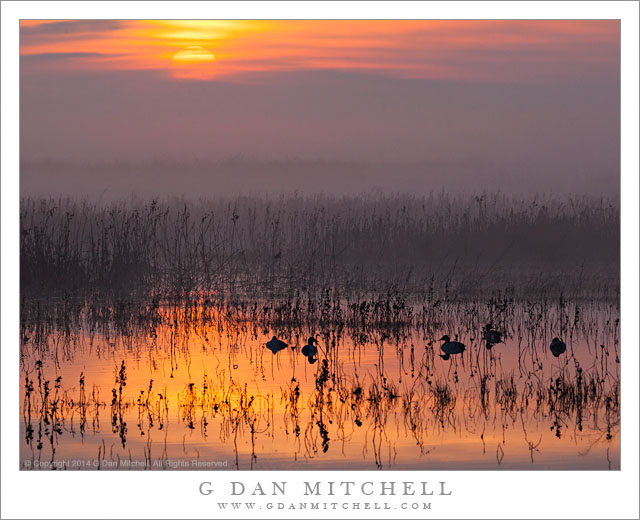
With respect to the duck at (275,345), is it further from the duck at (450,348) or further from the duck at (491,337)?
the duck at (491,337)

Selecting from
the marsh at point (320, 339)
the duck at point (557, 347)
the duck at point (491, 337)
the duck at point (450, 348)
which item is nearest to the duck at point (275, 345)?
the marsh at point (320, 339)

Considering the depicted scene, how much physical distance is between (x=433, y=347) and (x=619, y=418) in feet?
7.09

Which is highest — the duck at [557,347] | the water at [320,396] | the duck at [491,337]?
the duck at [491,337]

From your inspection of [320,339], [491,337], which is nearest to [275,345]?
[320,339]

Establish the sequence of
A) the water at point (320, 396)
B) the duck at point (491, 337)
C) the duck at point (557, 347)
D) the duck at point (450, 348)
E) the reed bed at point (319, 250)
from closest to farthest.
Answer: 1. the water at point (320, 396)
2. the duck at point (450, 348)
3. the duck at point (557, 347)
4. the duck at point (491, 337)
5. the reed bed at point (319, 250)

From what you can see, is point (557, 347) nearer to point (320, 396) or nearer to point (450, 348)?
point (450, 348)

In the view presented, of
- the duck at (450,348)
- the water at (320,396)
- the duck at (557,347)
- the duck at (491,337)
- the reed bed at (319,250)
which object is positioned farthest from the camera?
the reed bed at (319,250)

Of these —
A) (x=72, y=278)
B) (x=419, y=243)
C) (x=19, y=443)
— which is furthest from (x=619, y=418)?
(x=419, y=243)

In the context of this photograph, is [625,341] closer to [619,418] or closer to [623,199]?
[619,418]

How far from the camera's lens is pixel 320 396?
5984mm

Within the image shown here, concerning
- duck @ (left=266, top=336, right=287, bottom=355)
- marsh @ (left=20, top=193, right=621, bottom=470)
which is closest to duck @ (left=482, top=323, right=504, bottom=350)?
marsh @ (left=20, top=193, right=621, bottom=470)

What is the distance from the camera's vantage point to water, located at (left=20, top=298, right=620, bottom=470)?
5.10 meters

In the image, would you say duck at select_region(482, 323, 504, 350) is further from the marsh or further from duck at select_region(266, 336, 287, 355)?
duck at select_region(266, 336, 287, 355)

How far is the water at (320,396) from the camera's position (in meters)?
5.10
